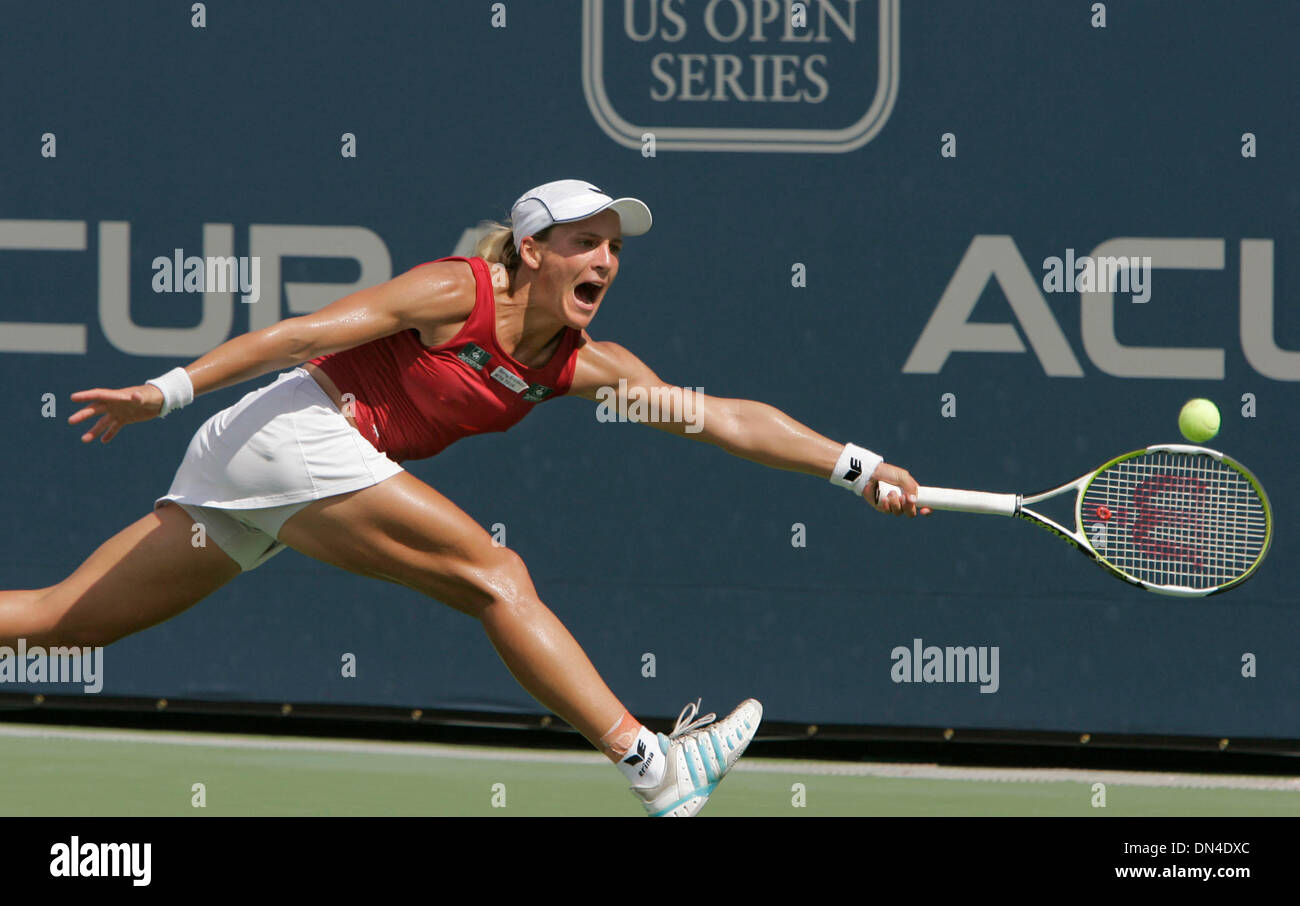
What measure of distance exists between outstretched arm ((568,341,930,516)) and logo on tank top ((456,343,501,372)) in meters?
0.23

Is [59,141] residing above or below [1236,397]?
above

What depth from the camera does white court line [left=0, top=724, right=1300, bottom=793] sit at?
4.59 meters

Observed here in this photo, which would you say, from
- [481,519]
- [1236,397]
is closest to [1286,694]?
[1236,397]

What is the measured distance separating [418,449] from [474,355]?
10.2 inches

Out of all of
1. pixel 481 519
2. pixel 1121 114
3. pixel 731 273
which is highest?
pixel 1121 114

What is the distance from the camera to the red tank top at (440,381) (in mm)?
3523

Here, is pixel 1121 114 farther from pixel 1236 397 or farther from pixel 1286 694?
pixel 1286 694

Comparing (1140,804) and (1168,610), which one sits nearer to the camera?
(1140,804)

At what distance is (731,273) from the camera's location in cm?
472

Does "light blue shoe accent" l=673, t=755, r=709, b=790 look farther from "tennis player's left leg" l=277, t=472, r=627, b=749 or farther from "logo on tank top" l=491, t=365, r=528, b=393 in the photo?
"logo on tank top" l=491, t=365, r=528, b=393

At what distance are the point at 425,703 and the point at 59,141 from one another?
188 centimetres

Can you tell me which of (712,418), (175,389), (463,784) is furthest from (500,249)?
(463,784)

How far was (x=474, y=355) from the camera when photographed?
3.53 meters

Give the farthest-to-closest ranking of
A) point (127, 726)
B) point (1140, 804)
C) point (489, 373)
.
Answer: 1. point (127, 726)
2. point (1140, 804)
3. point (489, 373)
